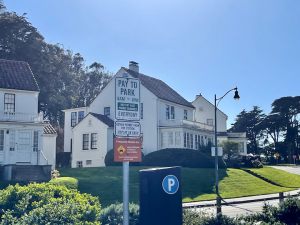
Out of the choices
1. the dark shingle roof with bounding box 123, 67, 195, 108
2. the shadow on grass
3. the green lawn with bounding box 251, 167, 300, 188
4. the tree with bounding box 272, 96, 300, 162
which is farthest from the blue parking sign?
the tree with bounding box 272, 96, 300, 162

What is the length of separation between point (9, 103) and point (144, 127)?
1560 cm

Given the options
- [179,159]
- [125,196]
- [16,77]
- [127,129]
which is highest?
[16,77]

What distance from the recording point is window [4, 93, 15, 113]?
35906 millimetres

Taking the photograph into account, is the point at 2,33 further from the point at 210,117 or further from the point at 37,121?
the point at 210,117

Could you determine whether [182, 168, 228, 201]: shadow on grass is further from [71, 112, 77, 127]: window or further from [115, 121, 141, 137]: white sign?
[115, 121, 141, 137]: white sign

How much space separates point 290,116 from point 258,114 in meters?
8.46

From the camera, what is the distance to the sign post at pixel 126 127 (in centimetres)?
676

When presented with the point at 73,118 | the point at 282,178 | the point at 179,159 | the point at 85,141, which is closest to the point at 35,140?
the point at 85,141

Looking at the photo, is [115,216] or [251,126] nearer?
[115,216]

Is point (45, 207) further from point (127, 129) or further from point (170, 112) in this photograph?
point (170, 112)

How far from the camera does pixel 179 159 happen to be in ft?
136

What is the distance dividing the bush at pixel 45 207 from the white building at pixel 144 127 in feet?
109

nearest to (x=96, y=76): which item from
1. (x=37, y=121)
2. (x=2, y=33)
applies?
(x=2, y=33)

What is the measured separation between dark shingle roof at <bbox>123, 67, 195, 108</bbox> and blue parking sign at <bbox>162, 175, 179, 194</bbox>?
38.4m
